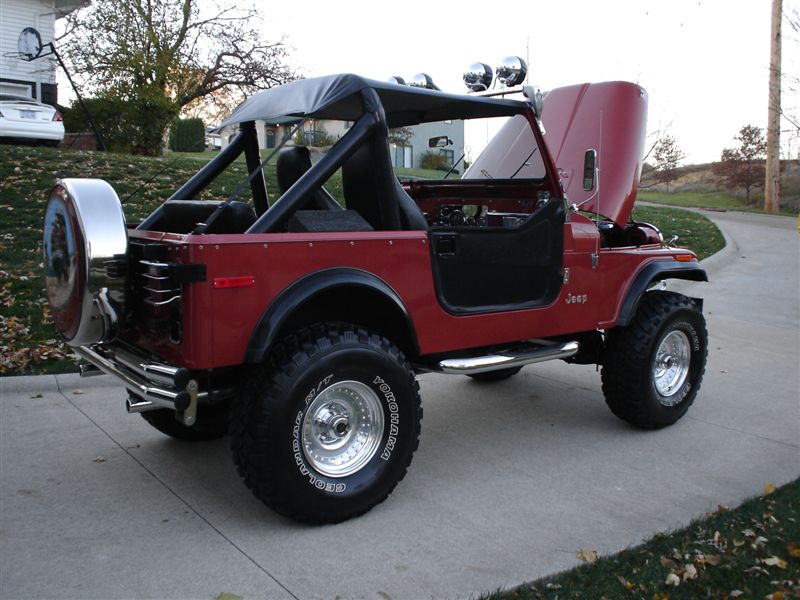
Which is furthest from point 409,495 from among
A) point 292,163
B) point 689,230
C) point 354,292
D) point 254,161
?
point 689,230

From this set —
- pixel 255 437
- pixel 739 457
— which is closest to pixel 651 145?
pixel 739 457

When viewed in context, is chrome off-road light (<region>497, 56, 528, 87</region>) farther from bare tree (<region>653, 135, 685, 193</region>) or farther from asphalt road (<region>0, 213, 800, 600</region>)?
bare tree (<region>653, 135, 685, 193</region>)

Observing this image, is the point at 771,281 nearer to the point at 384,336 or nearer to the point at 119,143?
the point at 384,336

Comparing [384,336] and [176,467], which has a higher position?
[384,336]

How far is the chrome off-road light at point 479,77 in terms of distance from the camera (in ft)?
15.7

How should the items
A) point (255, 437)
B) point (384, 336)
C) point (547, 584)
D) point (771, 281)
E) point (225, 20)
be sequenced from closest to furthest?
point (547, 584) < point (255, 437) < point (384, 336) < point (771, 281) < point (225, 20)

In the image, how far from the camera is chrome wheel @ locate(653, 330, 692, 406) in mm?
5363

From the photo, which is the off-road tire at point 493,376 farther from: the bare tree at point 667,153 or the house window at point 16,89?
the house window at point 16,89

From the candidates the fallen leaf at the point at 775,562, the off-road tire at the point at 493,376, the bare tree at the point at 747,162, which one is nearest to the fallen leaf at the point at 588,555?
the fallen leaf at the point at 775,562

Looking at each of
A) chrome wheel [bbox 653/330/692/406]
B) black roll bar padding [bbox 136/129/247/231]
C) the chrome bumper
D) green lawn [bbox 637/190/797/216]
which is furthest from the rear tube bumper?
green lawn [bbox 637/190/797/216]

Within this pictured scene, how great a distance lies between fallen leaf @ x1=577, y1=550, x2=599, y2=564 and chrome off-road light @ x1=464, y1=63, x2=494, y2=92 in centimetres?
285

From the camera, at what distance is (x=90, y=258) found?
11.0ft

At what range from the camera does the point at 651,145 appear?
15.6 metres

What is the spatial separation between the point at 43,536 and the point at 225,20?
2164cm
